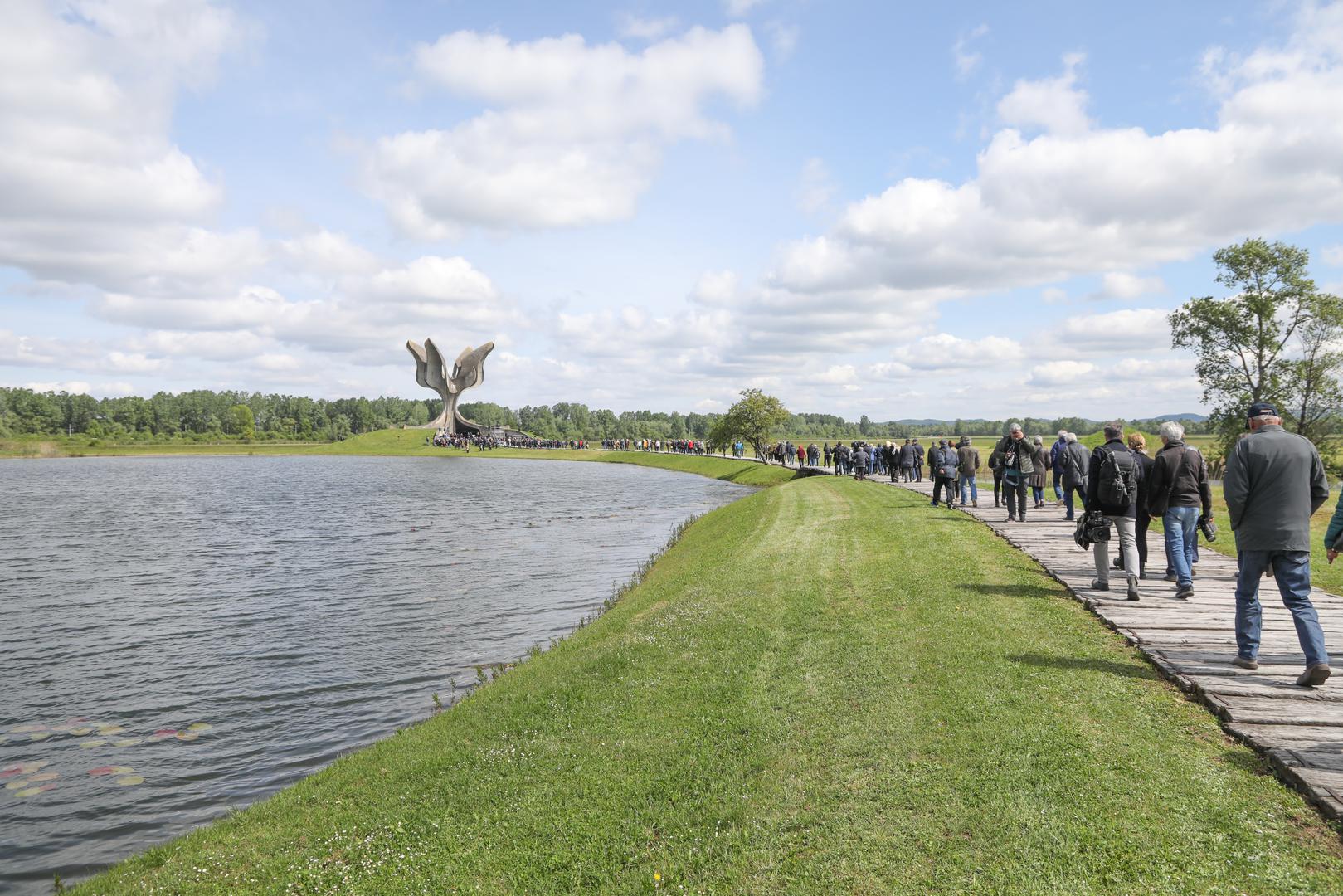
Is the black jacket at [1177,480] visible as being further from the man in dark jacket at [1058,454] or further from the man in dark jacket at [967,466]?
the man in dark jacket at [967,466]

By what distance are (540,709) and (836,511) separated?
51.9 feet

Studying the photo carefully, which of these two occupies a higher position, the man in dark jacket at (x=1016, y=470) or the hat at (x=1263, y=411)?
the hat at (x=1263, y=411)

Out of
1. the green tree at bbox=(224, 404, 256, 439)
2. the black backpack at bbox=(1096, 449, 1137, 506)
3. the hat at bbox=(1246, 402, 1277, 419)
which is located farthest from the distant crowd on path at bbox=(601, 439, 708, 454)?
the green tree at bbox=(224, 404, 256, 439)

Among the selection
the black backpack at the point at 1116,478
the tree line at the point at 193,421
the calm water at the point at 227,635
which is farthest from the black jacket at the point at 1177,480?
the tree line at the point at 193,421

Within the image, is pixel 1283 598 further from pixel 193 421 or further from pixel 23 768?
pixel 193 421

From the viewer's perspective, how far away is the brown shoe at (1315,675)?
664 cm

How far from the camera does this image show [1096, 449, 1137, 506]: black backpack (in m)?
10.4

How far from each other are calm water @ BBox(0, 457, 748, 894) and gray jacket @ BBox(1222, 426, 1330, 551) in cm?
1085

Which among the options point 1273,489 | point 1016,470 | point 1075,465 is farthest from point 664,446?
point 1273,489

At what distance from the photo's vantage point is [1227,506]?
787cm

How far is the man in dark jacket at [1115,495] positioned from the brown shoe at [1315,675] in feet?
11.8

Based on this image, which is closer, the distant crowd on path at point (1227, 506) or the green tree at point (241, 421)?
the distant crowd on path at point (1227, 506)

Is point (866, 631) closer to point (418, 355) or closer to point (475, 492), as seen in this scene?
point (475, 492)

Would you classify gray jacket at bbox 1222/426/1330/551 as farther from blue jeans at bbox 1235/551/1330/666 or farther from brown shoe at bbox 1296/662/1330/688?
brown shoe at bbox 1296/662/1330/688
